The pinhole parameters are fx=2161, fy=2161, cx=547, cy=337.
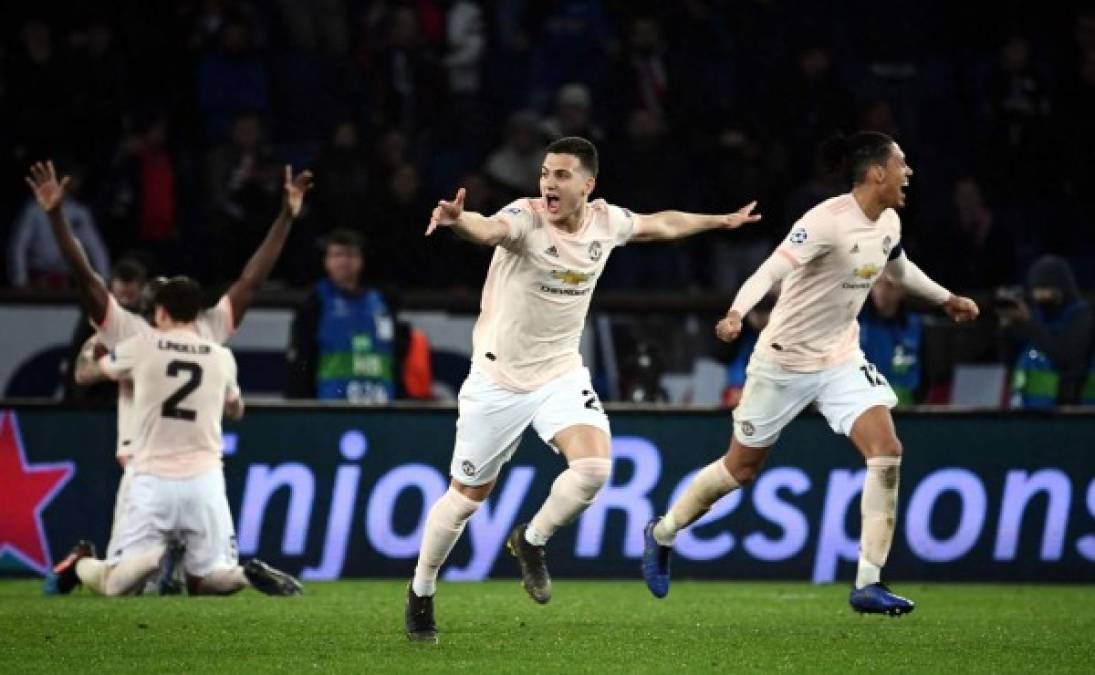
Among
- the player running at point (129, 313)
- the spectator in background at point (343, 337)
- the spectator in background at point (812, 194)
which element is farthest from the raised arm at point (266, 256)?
the spectator in background at point (812, 194)

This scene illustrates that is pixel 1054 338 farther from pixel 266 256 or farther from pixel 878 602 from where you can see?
pixel 266 256

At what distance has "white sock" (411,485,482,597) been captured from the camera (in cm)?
973

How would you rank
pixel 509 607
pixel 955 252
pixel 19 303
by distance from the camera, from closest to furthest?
pixel 509 607 < pixel 19 303 < pixel 955 252

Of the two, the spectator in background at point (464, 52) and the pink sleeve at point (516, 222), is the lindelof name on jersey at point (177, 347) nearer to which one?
the pink sleeve at point (516, 222)

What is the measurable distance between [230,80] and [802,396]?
8580 mm

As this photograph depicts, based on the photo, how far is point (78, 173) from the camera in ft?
55.5

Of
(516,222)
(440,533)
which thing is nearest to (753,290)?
(516,222)

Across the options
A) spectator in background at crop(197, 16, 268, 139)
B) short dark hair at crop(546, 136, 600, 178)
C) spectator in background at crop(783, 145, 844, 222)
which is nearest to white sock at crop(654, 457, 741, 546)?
short dark hair at crop(546, 136, 600, 178)

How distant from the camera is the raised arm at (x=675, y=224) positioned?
10562mm

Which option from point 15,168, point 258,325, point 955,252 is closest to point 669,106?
point 955,252

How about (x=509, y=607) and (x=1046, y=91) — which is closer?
(x=509, y=607)

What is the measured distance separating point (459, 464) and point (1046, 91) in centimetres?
1065

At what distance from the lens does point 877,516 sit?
11.1m

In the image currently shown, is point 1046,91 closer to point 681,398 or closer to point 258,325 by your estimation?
point 681,398
